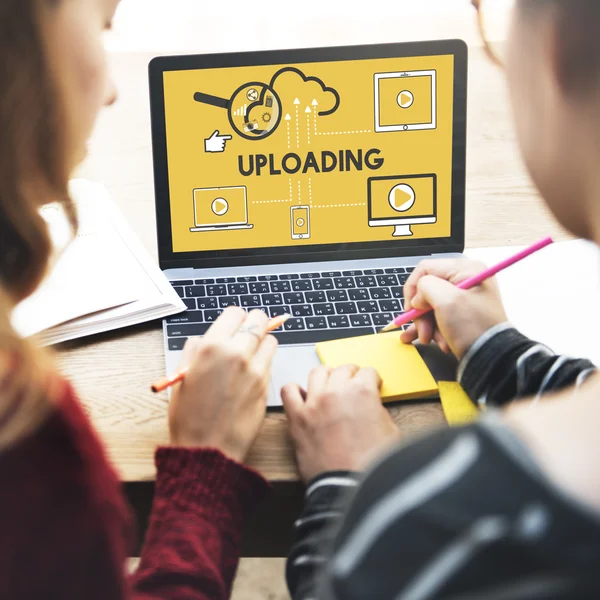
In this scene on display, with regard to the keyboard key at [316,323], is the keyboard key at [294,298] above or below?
above

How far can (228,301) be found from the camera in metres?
0.92

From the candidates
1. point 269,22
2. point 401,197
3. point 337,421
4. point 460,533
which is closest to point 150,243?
point 401,197

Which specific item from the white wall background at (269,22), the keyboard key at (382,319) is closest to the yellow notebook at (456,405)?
the keyboard key at (382,319)

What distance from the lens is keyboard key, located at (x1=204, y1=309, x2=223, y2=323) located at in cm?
89

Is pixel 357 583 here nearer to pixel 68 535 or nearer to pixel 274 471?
pixel 68 535

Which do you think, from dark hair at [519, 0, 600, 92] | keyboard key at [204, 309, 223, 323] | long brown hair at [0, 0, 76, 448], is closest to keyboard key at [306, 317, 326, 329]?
keyboard key at [204, 309, 223, 323]

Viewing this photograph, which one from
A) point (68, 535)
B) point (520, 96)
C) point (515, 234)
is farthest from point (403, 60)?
point (68, 535)

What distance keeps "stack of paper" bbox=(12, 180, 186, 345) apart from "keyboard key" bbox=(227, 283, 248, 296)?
0.21 feet

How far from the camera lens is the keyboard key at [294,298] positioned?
915 millimetres

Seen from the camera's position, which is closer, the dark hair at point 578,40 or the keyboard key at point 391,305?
the dark hair at point 578,40

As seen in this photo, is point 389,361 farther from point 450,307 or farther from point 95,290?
point 95,290

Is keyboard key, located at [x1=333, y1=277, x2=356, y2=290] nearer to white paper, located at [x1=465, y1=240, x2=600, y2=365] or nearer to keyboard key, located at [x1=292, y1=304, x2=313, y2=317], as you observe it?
keyboard key, located at [x1=292, y1=304, x2=313, y2=317]

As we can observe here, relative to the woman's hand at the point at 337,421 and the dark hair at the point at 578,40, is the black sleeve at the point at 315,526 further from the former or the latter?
the dark hair at the point at 578,40

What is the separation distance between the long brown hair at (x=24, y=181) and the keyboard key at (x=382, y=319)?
0.39m
